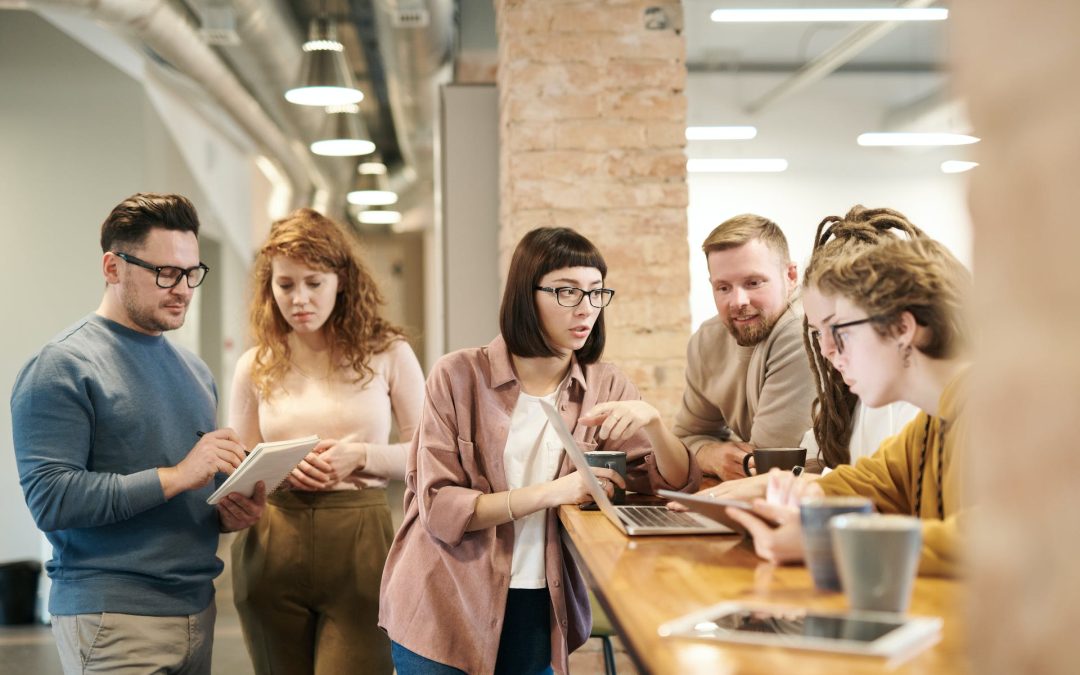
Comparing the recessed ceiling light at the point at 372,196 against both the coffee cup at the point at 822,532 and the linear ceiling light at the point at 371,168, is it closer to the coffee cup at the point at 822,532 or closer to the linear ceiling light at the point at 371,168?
the linear ceiling light at the point at 371,168

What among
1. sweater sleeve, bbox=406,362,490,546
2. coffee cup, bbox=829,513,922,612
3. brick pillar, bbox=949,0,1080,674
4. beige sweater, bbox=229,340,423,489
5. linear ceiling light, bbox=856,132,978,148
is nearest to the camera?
brick pillar, bbox=949,0,1080,674

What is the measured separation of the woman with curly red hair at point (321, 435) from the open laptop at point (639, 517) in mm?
1053

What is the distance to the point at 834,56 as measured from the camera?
7.61m

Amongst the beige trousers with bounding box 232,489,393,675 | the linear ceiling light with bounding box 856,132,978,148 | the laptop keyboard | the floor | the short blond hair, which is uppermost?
the linear ceiling light with bounding box 856,132,978,148

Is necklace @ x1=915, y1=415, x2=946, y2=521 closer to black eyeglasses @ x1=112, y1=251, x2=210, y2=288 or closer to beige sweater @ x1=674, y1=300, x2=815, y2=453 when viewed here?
beige sweater @ x1=674, y1=300, x2=815, y2=453

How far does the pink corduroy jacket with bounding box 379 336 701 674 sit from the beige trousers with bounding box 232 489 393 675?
17.3 inches

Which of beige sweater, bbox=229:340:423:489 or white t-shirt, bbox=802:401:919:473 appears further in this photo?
beige sweater, bbox=229:340:423:489

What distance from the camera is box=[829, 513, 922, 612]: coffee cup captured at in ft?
3.59

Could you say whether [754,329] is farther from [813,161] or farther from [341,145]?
[813,161]

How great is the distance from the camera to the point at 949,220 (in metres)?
10.2

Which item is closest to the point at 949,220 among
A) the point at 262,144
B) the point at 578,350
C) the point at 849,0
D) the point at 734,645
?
the point at 849,0

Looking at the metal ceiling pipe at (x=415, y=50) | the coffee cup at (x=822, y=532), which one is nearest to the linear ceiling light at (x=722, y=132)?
the metal ceiling pipe at (x=415, y=50)

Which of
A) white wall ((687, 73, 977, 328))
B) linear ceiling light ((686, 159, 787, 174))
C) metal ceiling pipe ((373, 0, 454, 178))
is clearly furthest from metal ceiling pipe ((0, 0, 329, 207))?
white wall ((687, 73, 977, 328))

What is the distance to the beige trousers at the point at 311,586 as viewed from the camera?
2.84 meters
